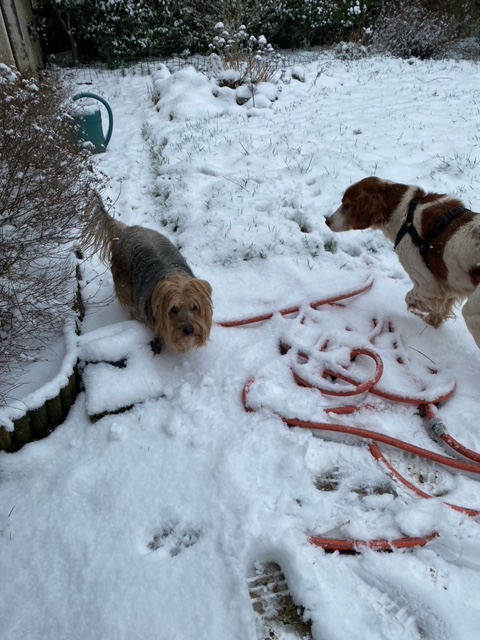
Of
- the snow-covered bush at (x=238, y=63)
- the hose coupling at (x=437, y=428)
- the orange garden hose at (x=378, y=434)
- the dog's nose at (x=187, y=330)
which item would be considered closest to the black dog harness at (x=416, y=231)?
the orange garden hose at (x=378, y=434)

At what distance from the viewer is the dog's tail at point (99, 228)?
402 cm

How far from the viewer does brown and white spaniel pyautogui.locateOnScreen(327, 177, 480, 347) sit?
303 centimetres

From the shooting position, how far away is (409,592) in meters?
1.99

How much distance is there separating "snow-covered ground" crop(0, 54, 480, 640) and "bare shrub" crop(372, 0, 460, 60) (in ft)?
30.8

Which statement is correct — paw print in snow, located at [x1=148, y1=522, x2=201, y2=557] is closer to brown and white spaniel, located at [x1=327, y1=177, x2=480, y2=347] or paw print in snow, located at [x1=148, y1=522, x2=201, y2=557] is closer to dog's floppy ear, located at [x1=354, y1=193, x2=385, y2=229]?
brown and white spaniel, located at [x1=327, y1=177, x2=480, y2=347]

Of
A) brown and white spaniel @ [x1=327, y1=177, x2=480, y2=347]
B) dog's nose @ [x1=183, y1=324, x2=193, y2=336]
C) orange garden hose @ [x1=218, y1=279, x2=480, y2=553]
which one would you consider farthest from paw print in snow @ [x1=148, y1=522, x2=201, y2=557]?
brown and white spaniel @ [x1=327, y1=177, x2=480, y2=347]

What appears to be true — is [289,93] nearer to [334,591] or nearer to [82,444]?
[82,444]

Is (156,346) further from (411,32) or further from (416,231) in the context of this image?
(411,32)

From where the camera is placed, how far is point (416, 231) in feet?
11.0

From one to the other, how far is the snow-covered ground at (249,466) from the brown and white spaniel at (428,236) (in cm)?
33

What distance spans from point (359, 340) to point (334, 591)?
1.80 metres

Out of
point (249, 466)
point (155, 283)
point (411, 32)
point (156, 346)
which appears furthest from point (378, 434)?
point (411, 32)

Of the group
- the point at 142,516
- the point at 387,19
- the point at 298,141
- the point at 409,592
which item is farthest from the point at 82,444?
the point at 387,19

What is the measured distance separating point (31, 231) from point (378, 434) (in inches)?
108
